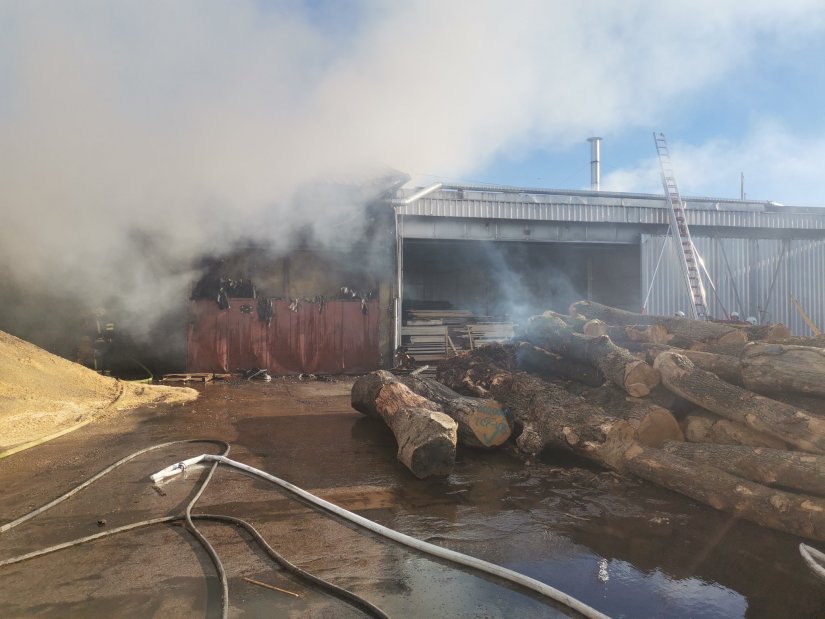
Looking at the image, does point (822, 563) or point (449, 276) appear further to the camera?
point (449, 276)

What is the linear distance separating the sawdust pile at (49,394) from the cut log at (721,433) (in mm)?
6833

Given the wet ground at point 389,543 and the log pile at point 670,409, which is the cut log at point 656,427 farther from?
the wet ground at point 389,543

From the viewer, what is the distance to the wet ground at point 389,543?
255cm

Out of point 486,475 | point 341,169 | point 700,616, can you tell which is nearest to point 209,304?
point 341,169

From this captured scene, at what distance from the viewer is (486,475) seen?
15.3 ft

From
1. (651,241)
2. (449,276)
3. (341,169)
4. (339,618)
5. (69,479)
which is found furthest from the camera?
(449,276)

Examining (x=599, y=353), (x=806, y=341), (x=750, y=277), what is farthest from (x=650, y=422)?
(x=750, y=277)

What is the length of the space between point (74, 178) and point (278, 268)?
4.48 meters

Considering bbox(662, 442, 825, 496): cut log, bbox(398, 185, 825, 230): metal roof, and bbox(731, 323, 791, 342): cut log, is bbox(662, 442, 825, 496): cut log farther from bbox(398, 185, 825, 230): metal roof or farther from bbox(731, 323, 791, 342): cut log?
bbox(398, 185, 825, 230): metal roof

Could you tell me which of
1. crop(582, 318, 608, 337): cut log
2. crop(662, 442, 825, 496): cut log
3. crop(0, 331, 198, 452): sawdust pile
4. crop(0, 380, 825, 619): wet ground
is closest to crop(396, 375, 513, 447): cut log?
crop(0, 380, 825, 619): wet ground

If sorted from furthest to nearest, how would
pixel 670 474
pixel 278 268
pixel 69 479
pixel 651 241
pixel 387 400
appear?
pixel 651 241, pixel 278 268, pixel 387 400, pixel 69 479, pixel 670 474

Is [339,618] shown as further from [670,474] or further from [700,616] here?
[670,474]

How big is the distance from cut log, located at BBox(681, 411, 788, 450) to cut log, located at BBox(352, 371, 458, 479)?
2193mm

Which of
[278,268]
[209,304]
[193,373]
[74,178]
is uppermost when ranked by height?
[74,178]
